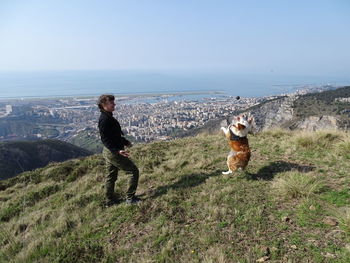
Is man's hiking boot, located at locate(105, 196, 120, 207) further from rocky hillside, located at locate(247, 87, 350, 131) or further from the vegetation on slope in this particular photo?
the vegetation on slope

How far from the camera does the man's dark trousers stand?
15.8ft

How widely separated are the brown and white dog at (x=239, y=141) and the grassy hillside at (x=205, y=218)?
0.29 m

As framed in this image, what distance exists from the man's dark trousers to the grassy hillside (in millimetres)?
357

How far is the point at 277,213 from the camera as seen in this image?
12.9ft

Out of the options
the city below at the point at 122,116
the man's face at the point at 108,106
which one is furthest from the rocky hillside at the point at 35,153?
the man's face at the point at 108,106

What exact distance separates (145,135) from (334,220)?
45733 mm

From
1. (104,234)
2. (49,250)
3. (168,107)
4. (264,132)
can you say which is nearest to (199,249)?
(104,234)

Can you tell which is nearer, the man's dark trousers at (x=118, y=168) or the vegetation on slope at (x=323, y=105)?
the man's dark trousers at (x=118, y=168)

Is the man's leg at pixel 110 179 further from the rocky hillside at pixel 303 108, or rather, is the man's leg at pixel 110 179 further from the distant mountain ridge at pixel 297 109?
the rocky hillside at pixel 303 108

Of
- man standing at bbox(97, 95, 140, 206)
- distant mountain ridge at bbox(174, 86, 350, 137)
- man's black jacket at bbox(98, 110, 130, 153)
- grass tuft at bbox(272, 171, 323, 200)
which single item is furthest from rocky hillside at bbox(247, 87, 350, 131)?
man's black jacket at bbox(98, 110, 130, 153)

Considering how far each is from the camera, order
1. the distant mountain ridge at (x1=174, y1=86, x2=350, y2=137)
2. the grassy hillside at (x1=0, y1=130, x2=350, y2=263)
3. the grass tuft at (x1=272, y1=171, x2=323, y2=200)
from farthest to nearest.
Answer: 1. the distant mountain ridge at (x1=174, y1=86, x2=350, y2=137)
2. the grass tuft at (x1=272, y1=171, x2=323, y2=200)
3. the grassy hillside at (x1=0, y1=130, x2=350, y2=263)

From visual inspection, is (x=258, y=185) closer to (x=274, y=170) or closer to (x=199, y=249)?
(x=274, y=170)

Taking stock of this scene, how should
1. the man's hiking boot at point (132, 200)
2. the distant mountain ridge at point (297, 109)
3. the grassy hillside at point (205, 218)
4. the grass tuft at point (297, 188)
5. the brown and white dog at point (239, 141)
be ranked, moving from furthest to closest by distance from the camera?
1. the distant mountain ridge at point (297, 109)
2. the brown and white dog at point (239, 141)
3. the man's hiking boot at point (132, 200)
4. the grass tuft at point (297, 188)
5. the grassy hillside at point (205, 218)

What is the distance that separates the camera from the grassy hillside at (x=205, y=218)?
3.25 meters
